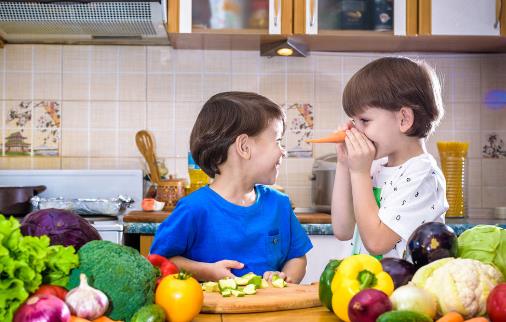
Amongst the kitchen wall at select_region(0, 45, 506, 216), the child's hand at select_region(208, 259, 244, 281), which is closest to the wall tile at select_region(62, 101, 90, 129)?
the kitchen wall at select_region(0, 45, 506, 216)

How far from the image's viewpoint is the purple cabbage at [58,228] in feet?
3.59

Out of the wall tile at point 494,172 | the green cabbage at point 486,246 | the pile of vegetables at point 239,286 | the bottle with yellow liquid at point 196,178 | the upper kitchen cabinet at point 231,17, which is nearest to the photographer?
the green cabbage at point 486,246

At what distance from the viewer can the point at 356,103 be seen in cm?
170

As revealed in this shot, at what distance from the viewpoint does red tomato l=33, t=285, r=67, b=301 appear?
0.95 m

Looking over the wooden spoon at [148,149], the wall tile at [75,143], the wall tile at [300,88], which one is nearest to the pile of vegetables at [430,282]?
the wooden spoon at [148,149]

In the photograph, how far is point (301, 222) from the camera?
2.82 m

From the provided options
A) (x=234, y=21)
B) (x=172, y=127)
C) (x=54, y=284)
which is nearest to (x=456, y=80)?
(x=234, y=21)

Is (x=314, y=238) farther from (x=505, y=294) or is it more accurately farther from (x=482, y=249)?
(x=505, y=294)

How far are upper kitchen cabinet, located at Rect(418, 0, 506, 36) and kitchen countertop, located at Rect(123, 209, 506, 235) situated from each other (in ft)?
2.77

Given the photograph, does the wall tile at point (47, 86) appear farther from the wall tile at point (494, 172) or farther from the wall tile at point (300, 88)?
the wall tile at point (494, 172)

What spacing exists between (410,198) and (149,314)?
80cm

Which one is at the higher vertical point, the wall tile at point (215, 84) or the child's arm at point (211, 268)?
the wall tile at point (215, 84)

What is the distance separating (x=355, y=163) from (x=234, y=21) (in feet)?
5.26

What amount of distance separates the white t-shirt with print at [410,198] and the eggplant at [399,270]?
0.48m
